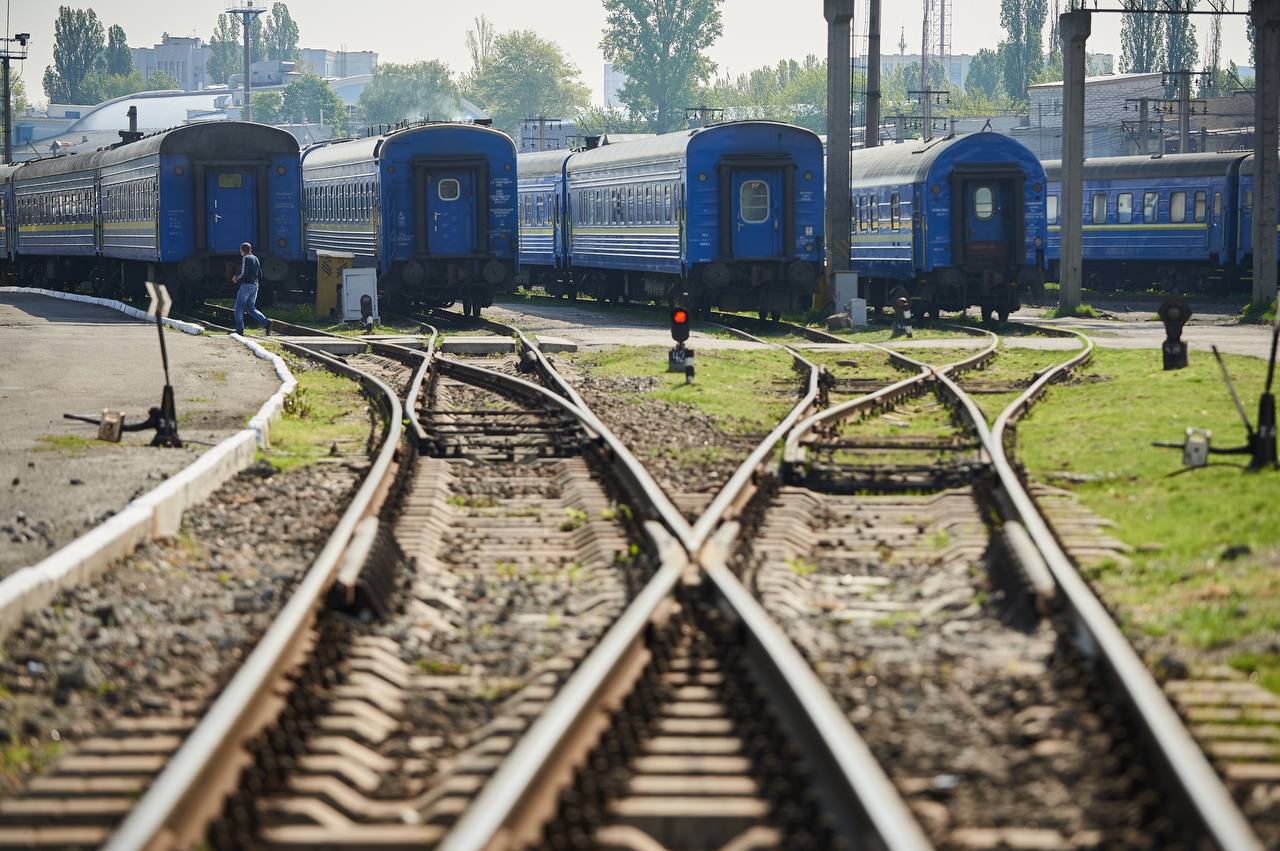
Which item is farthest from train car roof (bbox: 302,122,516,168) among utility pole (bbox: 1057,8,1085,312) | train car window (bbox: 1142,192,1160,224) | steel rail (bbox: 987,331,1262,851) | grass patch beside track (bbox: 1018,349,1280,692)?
steel rail (bbox: 987,331,1262,851)

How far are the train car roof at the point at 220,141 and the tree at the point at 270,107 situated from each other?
6253 inches

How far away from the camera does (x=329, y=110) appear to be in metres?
182

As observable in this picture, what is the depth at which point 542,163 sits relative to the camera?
43438 mm

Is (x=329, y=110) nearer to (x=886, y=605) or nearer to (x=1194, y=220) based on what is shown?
(x=1194, y=220)

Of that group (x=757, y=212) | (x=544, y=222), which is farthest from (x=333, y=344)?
(x=544, y=222)

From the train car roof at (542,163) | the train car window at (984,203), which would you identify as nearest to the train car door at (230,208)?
the train car roof at (542,163)

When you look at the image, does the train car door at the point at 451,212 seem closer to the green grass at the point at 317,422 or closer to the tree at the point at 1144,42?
the green grass at the point at 317,422

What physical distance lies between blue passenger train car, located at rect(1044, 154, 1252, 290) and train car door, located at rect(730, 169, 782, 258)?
34.1ft

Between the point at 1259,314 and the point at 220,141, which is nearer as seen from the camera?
the point at 220,141

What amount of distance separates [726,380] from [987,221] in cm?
1408

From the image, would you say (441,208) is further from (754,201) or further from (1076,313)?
(1076,313)

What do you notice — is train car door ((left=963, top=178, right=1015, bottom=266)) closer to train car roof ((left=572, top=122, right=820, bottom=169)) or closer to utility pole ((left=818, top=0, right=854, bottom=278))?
utility pole ((left=818, top=0, right=854, bottom=278))

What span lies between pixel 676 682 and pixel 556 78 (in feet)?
571

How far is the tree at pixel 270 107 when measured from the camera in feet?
620
